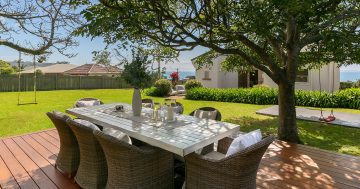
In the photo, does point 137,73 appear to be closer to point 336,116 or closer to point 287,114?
point 287,114

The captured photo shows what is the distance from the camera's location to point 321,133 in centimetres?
630

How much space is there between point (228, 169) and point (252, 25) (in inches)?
90.0

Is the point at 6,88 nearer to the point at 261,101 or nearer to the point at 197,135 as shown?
the point at 261,101

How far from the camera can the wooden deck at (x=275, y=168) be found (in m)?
3.30

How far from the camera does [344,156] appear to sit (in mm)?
4250

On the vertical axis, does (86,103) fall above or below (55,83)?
below

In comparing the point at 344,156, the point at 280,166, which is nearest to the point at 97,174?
the point at 280,166

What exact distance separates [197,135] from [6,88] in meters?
20.9

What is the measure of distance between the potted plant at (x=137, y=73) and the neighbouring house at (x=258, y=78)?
8.35m

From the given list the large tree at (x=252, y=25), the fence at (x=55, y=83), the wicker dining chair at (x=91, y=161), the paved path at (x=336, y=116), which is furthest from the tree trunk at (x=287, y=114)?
the fence at (x=55, y=83)

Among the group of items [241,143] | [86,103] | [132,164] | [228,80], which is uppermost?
[228,80]

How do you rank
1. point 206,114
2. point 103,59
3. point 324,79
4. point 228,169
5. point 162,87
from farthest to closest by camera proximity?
1. point 162,87
2. point 324,79
3. point 206,114
4. point 103,59
5. point 228,169

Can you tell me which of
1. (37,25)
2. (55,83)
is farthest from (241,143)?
(55,83)

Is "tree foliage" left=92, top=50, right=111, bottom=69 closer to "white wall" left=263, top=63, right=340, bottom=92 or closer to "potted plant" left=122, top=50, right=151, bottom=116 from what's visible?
"potted plant" left=122, top=50, right=151, bottom=116
